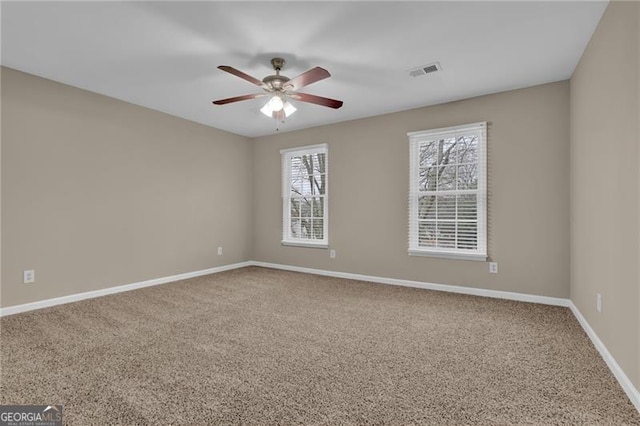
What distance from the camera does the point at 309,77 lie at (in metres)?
2.67

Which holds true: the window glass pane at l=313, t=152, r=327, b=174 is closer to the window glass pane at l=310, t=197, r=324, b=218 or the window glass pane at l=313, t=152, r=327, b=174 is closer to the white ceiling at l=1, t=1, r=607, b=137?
the window glass pane at l=310, t=197, r=324, b=218

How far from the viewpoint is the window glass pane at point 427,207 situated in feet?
14.2

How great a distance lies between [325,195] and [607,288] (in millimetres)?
3662

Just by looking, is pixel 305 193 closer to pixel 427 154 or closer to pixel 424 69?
pixel 427 154

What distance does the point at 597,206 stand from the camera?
2457 mm

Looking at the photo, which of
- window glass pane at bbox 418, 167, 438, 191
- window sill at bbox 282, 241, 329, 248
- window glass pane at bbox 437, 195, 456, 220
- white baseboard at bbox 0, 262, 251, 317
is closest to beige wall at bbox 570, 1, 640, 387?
window glass pane at bbox 437, 195, 456, 220

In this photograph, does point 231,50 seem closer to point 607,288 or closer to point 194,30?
point 194,30

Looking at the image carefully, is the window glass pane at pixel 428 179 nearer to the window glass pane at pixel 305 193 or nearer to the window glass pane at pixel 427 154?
the window glass pane at pixel 427 154

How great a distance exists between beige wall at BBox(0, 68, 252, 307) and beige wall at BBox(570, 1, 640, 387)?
4838 mm

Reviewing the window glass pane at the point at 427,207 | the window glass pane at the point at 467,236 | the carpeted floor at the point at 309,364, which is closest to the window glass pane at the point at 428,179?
the window glass pane at the point at 427,207

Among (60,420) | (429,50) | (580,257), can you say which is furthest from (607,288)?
(60,420)

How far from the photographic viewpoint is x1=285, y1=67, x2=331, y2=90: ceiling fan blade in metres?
2.51

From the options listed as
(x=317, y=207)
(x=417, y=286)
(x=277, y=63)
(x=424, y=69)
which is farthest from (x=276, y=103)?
(x=417, y=286)

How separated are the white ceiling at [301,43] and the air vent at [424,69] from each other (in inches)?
3.4
